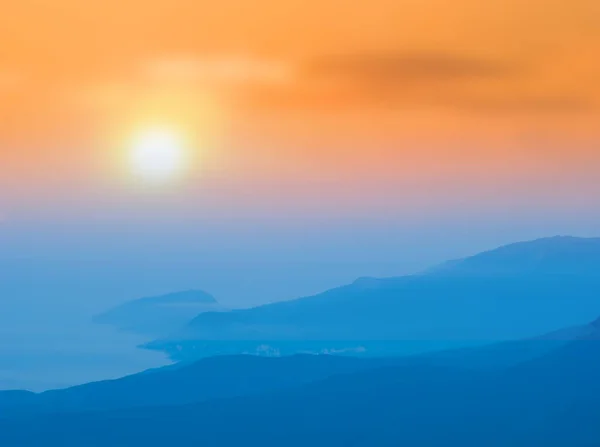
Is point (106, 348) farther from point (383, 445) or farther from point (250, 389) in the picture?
point (383, 445)

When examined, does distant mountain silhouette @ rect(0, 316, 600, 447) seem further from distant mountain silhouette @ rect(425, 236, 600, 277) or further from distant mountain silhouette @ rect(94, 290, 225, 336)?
distant mountain silhouette @ rect(94, 290, 225, 336)

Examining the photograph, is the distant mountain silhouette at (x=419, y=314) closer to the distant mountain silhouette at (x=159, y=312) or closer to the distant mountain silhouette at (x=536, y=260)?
the distant mountain silhouette at (x=536, y=260)

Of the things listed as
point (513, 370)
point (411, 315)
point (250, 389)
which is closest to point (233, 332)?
point (250, 389)

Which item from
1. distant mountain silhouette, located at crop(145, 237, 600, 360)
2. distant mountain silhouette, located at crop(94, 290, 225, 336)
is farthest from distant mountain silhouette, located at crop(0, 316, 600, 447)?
distant mountain silhouette, located at crop(94, 290, 225, 336)

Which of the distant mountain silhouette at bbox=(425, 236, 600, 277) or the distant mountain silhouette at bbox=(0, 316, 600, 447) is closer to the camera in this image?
the distant mountain silhouette at bbox=(0, 316, 600, 447)

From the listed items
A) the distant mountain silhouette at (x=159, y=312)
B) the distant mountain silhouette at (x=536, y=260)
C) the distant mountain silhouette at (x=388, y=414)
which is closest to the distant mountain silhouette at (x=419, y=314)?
the distant mountain silhouette at (x=536, y=260)

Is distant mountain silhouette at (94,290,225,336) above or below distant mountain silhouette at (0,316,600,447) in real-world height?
above

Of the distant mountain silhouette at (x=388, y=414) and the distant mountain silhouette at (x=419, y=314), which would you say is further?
the distant mountain silhouette at (x=419, y=314)

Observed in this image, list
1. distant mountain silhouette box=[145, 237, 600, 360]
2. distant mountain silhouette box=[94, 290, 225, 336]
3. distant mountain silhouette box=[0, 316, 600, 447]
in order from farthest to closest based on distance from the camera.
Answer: distant mountain silhouette box=[145, 237, 600, 360] → distant mountain silhouette box=[94, 290, 225, 336] → distant mountain silhouette box=[0, 316, 600, 447]
